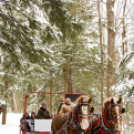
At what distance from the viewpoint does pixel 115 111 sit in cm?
461

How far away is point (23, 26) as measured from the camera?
7.14 m

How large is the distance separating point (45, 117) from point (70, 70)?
Answer: 8668 millimetres

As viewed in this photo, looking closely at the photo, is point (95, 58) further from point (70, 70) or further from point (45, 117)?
point (45, 117)

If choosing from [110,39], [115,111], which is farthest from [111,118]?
[110,39]

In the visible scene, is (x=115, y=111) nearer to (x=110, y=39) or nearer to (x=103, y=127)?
(x=103, y=127)

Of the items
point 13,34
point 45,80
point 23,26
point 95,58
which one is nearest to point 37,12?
point 23,26

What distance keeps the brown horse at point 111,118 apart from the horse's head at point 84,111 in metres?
0.44

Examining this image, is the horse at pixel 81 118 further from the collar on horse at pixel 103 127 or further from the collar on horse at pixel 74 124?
the collar on horse at pixel 103 127

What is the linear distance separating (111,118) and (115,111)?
27 centimetres

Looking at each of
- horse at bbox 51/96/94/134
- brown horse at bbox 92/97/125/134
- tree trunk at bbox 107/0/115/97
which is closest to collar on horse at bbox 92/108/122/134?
brown horse at bbox 92/97/125/134

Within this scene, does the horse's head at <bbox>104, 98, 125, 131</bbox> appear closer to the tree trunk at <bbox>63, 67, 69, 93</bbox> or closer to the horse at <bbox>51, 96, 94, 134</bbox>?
the horse at <bbox>51, 96, 94, 134</bbox>

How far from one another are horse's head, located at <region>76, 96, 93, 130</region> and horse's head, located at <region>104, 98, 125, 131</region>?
452 millimetres

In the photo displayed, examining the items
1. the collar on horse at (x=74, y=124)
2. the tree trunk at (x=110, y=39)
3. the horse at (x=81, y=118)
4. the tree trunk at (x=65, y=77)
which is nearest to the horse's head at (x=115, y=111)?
the horse at (x=81, y=118)

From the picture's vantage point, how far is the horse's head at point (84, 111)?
447 centimetres
